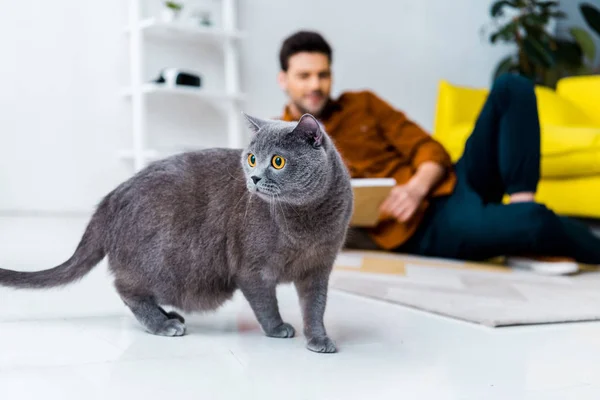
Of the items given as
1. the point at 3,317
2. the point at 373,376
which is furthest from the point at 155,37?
the point at 373,376

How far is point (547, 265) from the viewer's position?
6.94 ft

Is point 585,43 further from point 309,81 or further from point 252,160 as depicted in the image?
point 252,160

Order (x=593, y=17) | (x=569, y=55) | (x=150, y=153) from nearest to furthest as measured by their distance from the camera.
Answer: (x=150, y=153) → (x=593, y=17) → (x=569, y=55)

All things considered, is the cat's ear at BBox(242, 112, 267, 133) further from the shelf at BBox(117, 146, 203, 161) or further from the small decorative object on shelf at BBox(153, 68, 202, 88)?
the small decorative object on shelf at BBox(153, 68, 202, 88)

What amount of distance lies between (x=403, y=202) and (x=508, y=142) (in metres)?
0.42

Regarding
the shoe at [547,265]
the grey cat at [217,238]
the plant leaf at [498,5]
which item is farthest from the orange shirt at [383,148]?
the plant leaf at [498,5]

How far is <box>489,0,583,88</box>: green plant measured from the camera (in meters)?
4.50

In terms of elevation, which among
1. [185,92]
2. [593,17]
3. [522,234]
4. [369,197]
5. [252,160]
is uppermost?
[593,17]

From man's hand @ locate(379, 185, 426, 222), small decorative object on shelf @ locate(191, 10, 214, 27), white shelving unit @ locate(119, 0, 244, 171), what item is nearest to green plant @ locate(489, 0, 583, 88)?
white shelving unit @ locate(119, 0, 244, 171)

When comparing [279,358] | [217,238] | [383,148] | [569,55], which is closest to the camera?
[279,358]

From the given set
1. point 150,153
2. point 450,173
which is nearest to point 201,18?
point 150,153

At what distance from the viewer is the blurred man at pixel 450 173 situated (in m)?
2.12

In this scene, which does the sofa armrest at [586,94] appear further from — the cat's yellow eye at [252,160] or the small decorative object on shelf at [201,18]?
the cat's yellow eye at [252,160]

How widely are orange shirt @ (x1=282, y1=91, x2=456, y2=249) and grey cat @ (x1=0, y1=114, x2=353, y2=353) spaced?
1.25m
